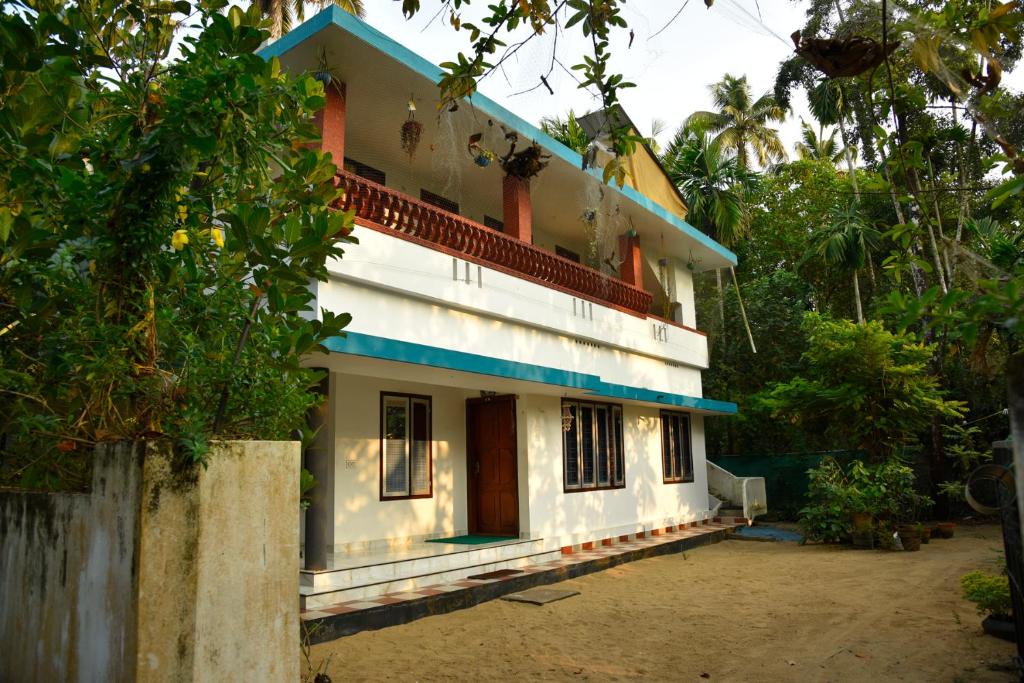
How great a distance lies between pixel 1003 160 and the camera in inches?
132

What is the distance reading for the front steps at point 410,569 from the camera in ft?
24.0

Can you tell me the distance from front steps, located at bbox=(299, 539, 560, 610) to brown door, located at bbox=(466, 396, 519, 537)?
32.2 inches

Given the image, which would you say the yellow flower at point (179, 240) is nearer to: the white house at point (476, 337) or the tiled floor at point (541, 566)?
the white house at point (476, 337)

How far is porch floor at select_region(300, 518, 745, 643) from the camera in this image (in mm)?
6746

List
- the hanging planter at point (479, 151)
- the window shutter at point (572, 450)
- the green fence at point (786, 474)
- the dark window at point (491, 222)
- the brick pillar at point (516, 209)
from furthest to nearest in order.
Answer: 1. the green fence at point (786, 474)
2. the dark window at point (491, 222)
3. the window shutter at point (572, 450)
4. the brick pillar at point (516, 209)
5. the hanging planter at point (479, 151)

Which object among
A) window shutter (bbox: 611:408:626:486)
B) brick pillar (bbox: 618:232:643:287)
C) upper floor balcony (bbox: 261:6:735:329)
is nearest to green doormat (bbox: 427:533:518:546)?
window shutter (bbox: 611:408:626:486)

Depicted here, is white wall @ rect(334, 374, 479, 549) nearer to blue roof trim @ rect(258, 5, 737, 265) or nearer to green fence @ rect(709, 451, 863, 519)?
blue roof trim @ rect(258, 5, 737, 265)

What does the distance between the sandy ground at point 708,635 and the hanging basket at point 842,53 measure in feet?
14.7

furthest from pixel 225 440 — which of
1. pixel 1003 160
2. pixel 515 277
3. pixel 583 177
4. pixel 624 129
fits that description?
pixel 583 177

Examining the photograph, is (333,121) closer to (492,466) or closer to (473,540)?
(492,466)

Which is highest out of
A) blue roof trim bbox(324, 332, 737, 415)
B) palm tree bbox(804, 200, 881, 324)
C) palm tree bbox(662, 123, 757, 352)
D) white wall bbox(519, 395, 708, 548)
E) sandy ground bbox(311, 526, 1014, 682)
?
palm tree bbox(662, 123, 757, 352)

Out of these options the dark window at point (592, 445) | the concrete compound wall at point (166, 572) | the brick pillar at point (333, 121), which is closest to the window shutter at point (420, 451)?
the dark window at point (592, 445)

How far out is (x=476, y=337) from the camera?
9.84m

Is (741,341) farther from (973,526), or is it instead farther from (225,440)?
(225,440)
